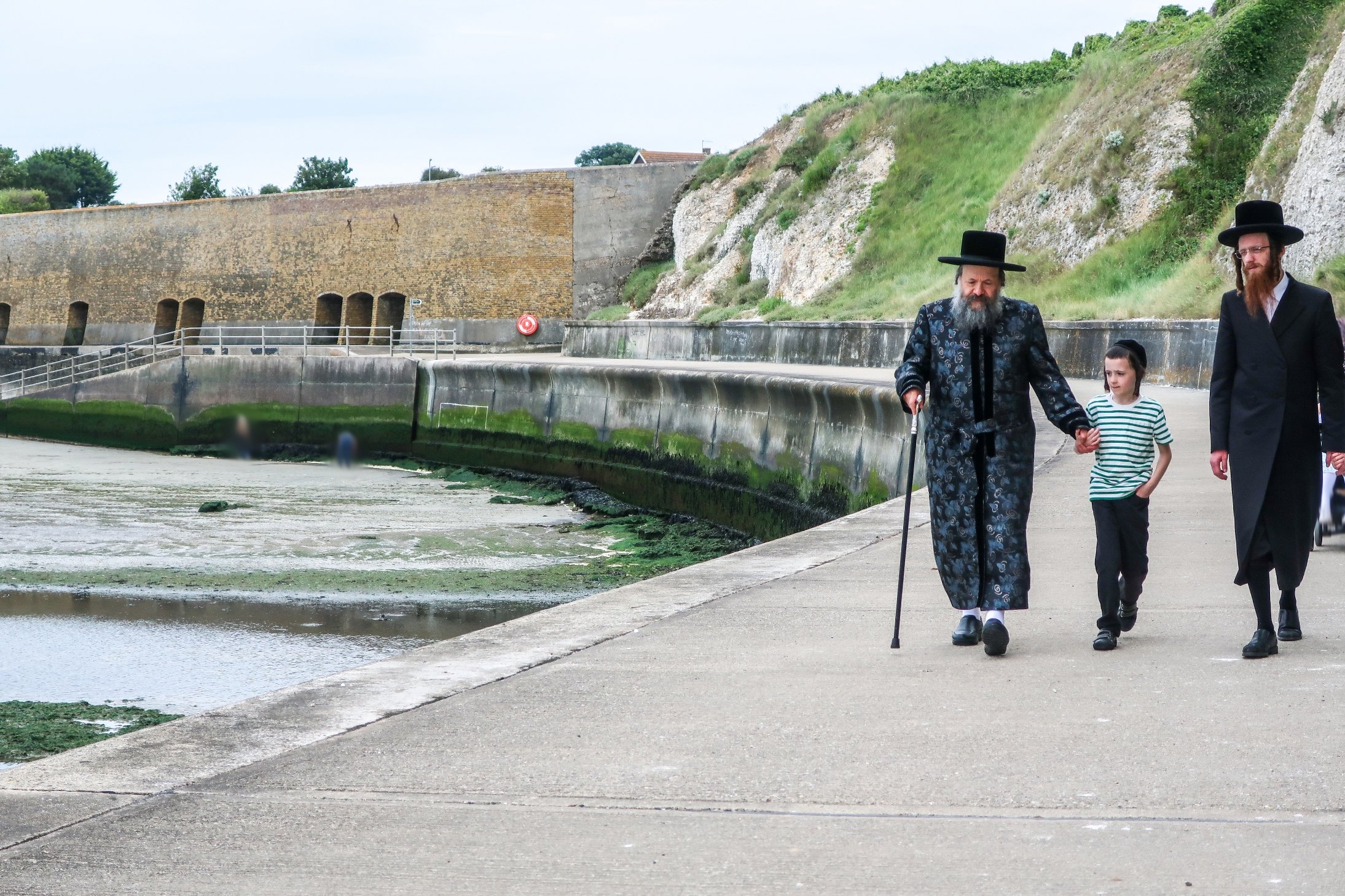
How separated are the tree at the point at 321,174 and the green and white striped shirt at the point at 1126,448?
83.8 m

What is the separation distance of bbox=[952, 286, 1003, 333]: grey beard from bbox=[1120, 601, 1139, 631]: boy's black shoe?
3.77ft

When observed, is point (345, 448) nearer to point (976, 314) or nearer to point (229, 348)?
point (229, 348)

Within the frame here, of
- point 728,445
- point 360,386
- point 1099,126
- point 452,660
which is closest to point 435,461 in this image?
point 360,386

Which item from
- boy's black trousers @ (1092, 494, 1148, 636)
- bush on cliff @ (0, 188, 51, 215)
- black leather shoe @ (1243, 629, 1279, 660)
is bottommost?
black leather shoe @ (1243, 629, 1279, 660)

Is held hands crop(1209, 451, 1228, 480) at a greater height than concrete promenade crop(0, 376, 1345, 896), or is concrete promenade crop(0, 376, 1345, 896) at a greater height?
held hands crop(1209, 451, 1228, 480)

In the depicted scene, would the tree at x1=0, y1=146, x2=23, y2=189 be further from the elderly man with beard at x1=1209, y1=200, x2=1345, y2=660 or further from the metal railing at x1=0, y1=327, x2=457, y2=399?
the elderly man with beard at x1=1209, y1=200, x2=1345, y2=660

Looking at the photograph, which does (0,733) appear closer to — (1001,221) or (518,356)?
(1001,221)

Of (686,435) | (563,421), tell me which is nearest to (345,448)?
(563,421)

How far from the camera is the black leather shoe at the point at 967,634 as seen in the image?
5430 mm

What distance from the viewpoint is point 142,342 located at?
48812 mm

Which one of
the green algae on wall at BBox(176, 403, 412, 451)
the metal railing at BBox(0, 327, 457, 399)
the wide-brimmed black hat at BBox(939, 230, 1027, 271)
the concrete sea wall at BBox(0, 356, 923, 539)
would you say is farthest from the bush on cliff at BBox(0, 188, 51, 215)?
the wide-brimmed black hat at BBox(939, 230, 1027, 271)

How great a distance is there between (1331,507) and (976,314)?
3.09m

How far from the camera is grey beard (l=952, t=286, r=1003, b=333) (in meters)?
5.43

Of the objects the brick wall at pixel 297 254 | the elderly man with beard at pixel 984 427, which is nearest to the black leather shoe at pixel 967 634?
the elderly man with beard at pixel 984 427
